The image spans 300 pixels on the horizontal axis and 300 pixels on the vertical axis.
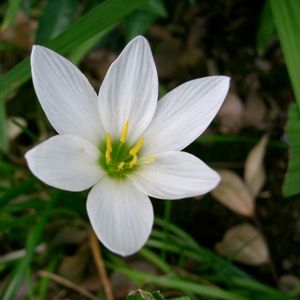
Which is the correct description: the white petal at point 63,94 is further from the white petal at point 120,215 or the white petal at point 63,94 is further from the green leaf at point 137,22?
the green leaf at point 137,22

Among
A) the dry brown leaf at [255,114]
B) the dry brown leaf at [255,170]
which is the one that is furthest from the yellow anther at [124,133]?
the dry brown leaf at [255,114]

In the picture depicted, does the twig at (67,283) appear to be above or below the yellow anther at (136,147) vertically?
below

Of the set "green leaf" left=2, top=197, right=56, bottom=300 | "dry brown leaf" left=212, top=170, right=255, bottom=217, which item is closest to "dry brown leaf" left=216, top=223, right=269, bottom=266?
"dry brown leaf" left=212, top=170, right=255, bottom=217

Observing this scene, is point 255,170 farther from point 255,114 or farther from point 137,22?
point 137,22

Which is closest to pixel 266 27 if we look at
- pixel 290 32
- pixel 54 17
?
pixel 290 32

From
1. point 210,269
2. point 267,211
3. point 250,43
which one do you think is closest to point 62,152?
point 210,269

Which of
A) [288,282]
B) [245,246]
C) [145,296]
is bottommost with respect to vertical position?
[288,282]

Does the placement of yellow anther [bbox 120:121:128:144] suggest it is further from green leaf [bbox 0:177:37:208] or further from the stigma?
green leaf [bbox 0:177:37:208]
